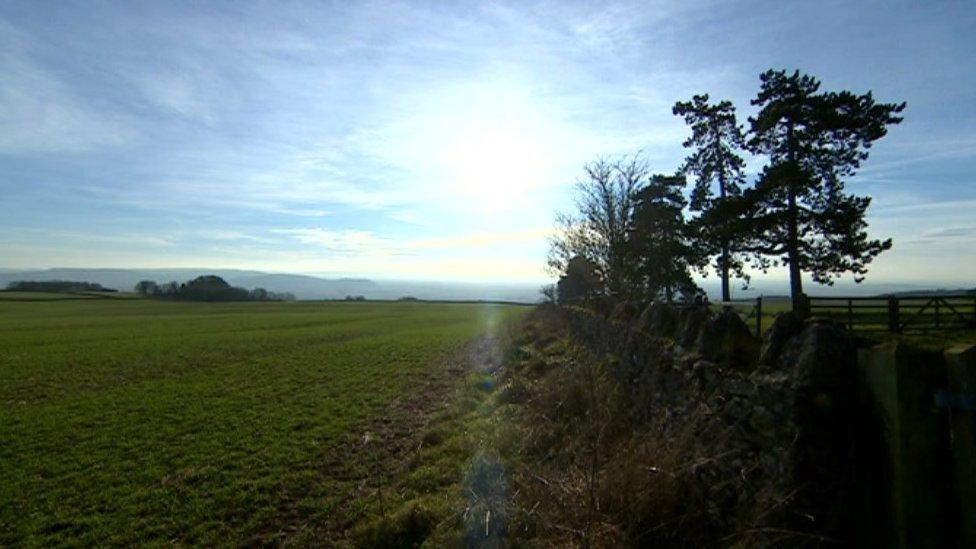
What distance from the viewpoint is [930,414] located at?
9.46 feet

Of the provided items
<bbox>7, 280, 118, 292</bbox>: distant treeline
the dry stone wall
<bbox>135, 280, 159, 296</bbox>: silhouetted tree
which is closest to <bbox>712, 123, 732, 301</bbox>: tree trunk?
the dry stone wall

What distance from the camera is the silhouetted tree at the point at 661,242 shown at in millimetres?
31531

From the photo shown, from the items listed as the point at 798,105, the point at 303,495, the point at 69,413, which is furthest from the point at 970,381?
the point at 798,105

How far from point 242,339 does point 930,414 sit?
106ft

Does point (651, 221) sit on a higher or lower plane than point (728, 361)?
higher

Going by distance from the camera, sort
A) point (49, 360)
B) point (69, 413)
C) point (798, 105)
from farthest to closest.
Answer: point (798, 105) < point (49, 360) < point (69, 413)

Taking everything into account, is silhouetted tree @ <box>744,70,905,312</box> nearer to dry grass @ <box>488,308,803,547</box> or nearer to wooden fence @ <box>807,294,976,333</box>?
wooden fence @ <box>807,294,976,333</box>

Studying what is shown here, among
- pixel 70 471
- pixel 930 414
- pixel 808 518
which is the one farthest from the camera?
pixel 70 471

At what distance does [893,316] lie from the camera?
14.4m

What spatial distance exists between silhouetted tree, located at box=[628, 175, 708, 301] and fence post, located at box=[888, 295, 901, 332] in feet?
51.5

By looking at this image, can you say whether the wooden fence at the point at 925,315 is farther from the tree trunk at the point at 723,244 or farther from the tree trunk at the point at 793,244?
the tree trunk at the point at 723,244

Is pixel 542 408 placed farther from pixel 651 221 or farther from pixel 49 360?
pixel 651 221

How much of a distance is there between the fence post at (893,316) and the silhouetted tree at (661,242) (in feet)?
51.5

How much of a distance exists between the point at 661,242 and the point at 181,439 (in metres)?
29.0
